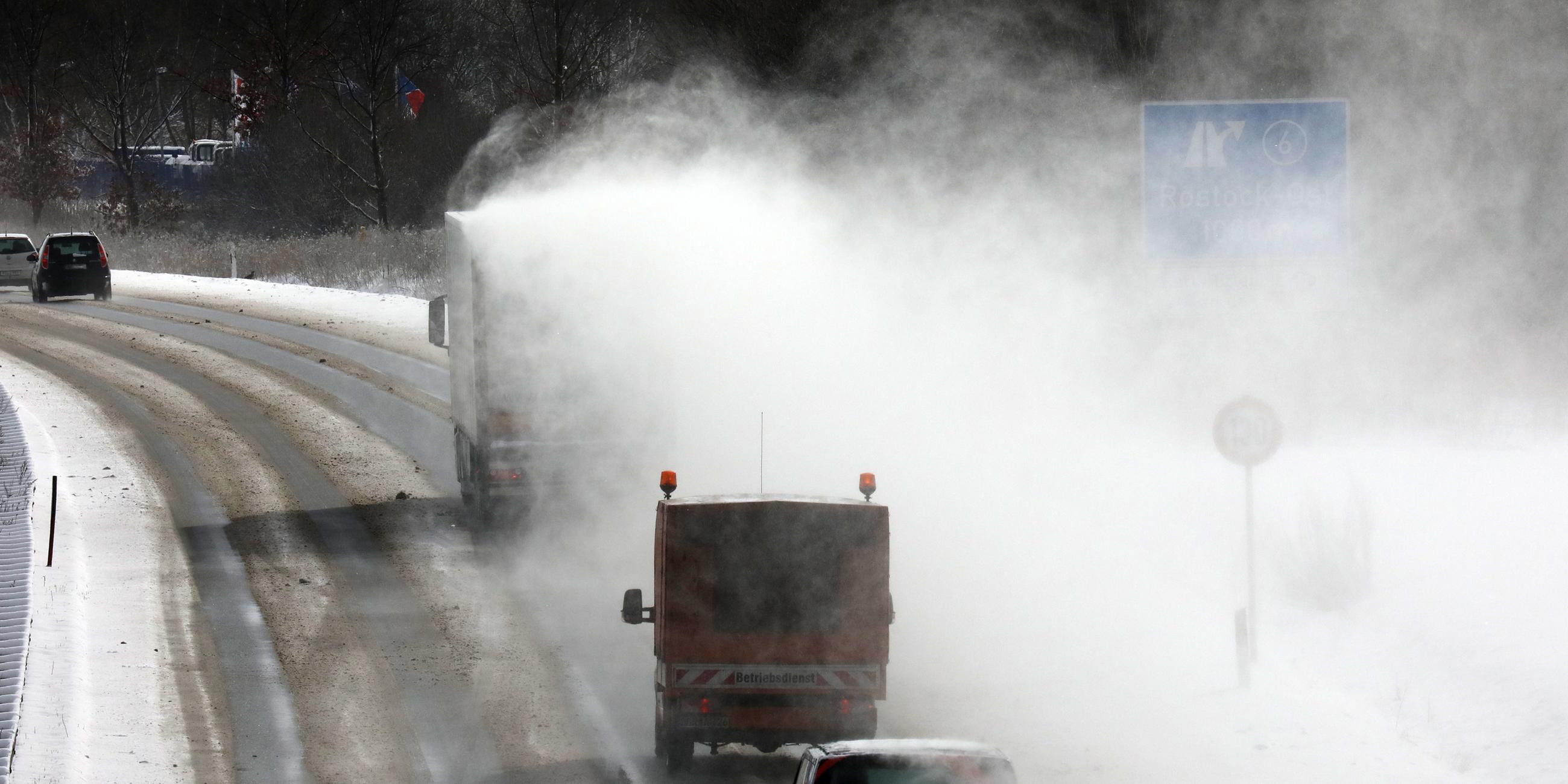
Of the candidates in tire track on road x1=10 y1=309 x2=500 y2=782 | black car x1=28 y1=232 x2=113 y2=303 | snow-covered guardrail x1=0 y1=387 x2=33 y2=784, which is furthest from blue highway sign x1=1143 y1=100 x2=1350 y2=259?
black car x1=28 y1=232 x2=113 y2=303

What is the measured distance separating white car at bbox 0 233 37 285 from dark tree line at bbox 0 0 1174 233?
44.2 ft

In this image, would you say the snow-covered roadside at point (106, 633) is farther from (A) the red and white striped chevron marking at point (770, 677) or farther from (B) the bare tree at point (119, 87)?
Answer: (B) the bare tree at point (119, 87)

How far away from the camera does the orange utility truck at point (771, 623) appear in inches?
380

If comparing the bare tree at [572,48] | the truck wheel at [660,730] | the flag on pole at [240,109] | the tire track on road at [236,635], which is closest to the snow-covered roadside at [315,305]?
the tire track on road at [236,635]

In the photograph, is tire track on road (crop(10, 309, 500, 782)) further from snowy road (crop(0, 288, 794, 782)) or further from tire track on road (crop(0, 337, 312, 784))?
tire track on road (crop(0, 337, 312, 784))

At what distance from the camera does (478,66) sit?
63.2m

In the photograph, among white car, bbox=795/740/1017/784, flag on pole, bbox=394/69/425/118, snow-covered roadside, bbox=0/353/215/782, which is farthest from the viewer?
flag on pole, bbox=394/69/425/118

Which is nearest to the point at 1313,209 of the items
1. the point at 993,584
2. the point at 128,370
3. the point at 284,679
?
the point at 993,584

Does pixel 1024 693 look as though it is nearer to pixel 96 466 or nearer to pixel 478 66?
pixel 96 466

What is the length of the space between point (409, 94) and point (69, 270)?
74.9ft

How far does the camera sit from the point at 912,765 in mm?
6543

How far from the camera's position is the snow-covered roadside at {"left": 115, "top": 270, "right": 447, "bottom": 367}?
99.2 feet

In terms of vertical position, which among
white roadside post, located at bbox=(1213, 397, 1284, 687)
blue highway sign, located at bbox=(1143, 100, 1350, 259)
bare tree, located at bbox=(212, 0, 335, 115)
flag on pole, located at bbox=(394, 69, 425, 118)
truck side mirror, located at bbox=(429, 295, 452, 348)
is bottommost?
white roadside post, located at bbox=(1213, 397, 1284, 687)

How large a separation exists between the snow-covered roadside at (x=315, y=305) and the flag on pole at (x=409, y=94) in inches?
677
